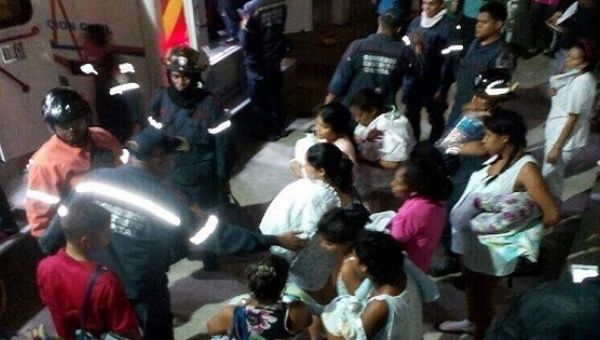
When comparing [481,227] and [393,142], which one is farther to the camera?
[393,142]

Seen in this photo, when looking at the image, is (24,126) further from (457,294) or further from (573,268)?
(573,268)

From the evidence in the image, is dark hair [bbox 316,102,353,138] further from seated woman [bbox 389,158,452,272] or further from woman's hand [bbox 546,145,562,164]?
woman's hand [bbox 546,145,562,164]

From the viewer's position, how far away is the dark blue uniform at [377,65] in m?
5.68

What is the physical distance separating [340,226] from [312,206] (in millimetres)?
302

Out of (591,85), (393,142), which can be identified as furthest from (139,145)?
(591,85)

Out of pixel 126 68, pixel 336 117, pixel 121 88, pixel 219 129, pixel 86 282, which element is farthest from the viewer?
pixel 126 68

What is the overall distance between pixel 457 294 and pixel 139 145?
8.59ft

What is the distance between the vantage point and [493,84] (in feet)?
15.5

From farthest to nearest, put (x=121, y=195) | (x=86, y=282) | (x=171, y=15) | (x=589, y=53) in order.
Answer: (x=171, y=15) < (x=589, y=53) < (x=121, y=195) < (x=86, y=282)

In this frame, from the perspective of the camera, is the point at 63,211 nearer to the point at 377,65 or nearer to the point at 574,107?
the point at 377,65

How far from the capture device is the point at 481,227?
3871 millimetres

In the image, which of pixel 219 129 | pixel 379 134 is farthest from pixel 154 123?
pixel 379 134

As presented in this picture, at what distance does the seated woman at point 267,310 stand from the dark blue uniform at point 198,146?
1775 millimetres

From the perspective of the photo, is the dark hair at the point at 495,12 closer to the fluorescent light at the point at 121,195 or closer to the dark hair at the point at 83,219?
the fluorescent light at the point at 121,195
